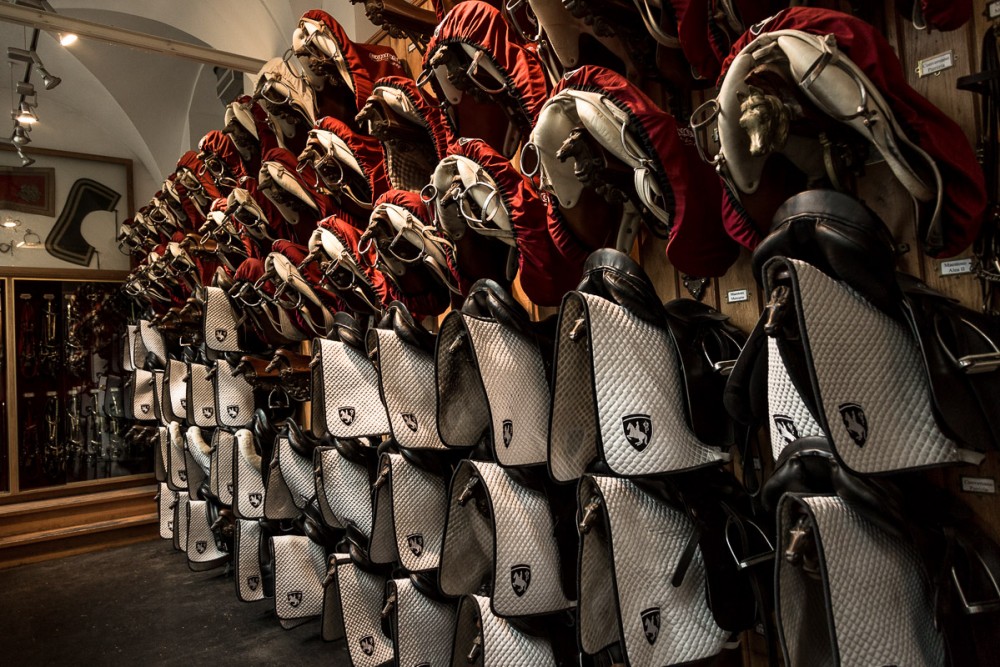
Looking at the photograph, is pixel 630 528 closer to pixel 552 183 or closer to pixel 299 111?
pixel 552 183

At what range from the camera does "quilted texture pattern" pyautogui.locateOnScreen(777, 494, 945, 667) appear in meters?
1.01

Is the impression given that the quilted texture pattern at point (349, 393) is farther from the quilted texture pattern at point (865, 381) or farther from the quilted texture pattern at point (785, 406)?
the quilted texture pattern at point (865, 381)

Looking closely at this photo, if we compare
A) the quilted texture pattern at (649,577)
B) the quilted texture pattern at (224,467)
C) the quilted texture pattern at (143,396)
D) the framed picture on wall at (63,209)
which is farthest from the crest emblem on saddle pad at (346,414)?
the framed picture on wall at (63,209)

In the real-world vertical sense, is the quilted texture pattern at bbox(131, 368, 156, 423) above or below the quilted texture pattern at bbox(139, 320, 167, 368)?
below

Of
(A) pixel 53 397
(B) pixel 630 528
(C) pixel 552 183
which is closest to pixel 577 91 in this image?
(C) pixel 552 183

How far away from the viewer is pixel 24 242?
21.5ft

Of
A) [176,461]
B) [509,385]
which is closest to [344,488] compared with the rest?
[509,385]

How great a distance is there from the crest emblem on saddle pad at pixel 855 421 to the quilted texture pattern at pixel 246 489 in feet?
10.2

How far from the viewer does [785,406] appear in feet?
3.89

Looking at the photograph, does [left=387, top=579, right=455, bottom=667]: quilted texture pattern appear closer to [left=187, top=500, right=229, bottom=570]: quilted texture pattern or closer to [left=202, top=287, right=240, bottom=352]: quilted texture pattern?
[left=202, top=287, right=240, bottom=352]: quilted texture pattern

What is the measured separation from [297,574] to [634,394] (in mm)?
2349

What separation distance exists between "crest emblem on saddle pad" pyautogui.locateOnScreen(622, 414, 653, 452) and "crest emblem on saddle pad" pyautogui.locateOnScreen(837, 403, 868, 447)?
408 mm

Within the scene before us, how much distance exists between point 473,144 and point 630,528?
1039 mm

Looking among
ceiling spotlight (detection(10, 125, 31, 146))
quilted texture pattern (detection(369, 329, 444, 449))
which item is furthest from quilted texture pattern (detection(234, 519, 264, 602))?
ceiling spotlight (detection(10, 125, 31, 146))
